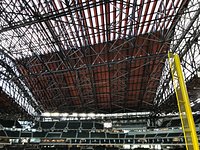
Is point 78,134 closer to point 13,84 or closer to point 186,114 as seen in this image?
point 13,84

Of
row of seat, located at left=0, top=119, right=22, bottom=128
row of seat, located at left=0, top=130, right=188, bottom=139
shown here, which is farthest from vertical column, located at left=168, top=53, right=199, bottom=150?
row of seat, located at left=0, top=119, right=22, bottom=128

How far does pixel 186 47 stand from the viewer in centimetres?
1820

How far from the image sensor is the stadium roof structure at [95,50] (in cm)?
1524

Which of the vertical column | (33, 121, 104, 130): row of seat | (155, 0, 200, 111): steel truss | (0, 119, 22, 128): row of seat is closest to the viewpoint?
the vertical column

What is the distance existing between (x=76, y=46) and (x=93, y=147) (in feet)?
82.8

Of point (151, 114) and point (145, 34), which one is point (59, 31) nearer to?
point (145, 34)

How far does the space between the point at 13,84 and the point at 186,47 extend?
23722mm

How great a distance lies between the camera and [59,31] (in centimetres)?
1753

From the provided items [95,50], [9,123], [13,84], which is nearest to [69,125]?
[9,123]

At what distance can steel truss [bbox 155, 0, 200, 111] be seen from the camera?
15.2m

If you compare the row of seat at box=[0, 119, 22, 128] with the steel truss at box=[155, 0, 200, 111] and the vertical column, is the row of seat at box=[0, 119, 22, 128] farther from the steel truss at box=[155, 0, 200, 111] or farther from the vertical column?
the vertical column

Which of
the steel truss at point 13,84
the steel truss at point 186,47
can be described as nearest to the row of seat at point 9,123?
the steel truss at point 13,84

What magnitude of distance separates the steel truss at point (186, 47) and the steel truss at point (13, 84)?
55.4 feet

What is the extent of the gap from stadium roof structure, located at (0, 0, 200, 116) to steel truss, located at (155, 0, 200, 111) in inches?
3.4
